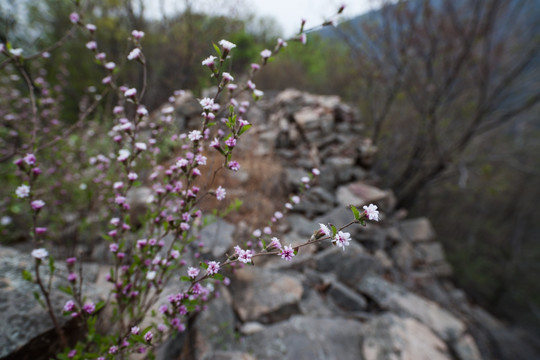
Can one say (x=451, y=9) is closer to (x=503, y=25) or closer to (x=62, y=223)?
(x=503, y=25)

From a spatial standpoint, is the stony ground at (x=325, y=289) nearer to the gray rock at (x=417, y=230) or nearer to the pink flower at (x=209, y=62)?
the gray rock at (x=417, y=230)

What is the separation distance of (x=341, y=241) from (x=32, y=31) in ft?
48.6

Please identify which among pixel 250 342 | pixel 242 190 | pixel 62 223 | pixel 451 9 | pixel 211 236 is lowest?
pixel 250 342

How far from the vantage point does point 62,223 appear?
9.80ft

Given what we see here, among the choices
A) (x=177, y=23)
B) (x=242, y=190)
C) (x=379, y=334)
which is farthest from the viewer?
(x=177, y=23)

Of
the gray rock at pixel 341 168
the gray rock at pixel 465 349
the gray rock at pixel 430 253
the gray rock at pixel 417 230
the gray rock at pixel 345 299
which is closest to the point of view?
the gray rock at pixel 465 349

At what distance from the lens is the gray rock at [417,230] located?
21.6ft

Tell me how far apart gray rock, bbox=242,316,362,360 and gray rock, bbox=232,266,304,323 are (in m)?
0.15

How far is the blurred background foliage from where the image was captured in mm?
5812

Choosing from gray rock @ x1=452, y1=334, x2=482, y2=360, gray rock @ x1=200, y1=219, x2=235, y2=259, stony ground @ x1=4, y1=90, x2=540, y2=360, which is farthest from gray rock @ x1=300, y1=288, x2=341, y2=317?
gray rock @ x1=452, y1=334, x2=482, y2=360

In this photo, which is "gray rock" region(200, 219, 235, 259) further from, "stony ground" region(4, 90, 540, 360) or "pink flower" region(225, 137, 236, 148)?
"pink flower" region(225, 137, 236, 148)

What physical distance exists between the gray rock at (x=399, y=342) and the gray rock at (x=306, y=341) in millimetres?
177

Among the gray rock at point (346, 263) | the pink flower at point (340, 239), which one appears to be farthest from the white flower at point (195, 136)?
the gray rock at point (346, 263)

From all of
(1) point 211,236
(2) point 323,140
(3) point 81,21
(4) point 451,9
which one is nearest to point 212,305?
(1) point 211,236
